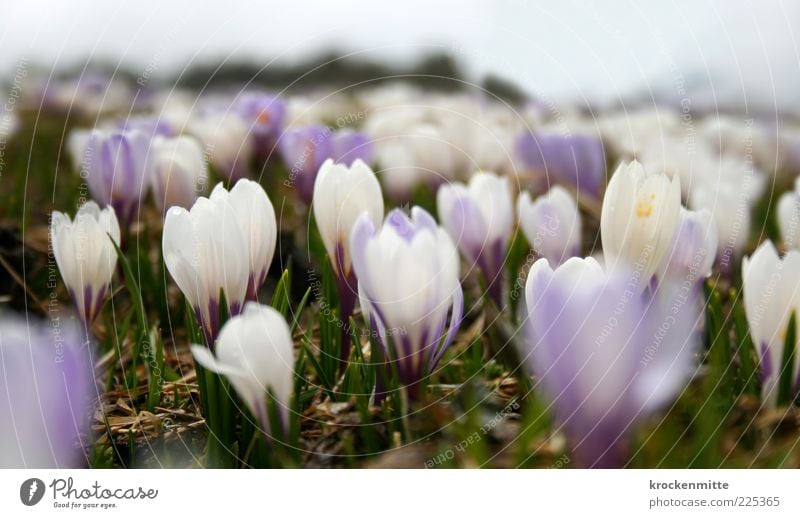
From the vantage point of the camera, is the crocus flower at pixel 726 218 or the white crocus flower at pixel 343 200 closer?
the white crocus flower at pixel 343 200

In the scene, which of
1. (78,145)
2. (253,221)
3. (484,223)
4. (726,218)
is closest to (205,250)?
(253,221)

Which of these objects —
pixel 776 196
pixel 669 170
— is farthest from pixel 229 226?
pixel 776 196

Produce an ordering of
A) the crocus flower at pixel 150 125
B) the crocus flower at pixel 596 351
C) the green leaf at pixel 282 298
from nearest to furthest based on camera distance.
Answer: the crocus flower at pixel 596 351 → the green leaf at pixel 282 298 → the crocus flower at pixel 150 125

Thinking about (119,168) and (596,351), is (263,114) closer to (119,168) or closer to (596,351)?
(119,168)

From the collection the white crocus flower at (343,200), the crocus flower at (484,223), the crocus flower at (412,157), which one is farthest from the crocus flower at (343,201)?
the crocus flower at (412,157)

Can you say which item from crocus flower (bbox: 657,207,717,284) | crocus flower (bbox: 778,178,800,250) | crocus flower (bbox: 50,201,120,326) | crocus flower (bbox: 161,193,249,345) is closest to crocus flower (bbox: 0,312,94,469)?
crocus flower (bbox: 50,201,120,326)

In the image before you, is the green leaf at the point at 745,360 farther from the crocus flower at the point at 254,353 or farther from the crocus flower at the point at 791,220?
the crocus flower at the point at 254,353
